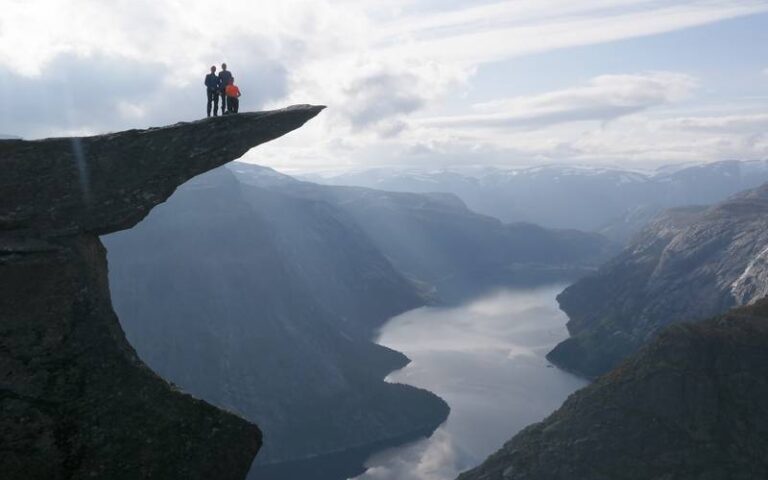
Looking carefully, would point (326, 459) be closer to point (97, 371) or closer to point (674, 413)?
point (674, 413)

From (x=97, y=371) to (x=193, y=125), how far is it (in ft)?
36.4

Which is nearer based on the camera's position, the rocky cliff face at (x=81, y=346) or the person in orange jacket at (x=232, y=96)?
the rocky cliff face at (x=81, y=346)

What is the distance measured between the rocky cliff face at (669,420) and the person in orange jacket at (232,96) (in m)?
52.3

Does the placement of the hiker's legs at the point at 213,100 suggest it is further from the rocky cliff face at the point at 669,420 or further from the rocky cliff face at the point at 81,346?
the rocky cliff face at the point at 669,420

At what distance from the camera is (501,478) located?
74500 mm

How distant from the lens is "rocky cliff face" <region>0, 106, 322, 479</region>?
71.9ft

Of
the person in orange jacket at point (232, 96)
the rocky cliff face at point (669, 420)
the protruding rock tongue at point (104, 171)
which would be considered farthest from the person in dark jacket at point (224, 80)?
the rocky cliff face at point (669, 420)

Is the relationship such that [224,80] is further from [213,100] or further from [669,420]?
[669,420]

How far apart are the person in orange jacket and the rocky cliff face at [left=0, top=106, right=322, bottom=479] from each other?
7.59 meters

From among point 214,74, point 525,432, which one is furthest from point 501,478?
point 214,74

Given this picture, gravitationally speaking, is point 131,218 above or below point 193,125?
below

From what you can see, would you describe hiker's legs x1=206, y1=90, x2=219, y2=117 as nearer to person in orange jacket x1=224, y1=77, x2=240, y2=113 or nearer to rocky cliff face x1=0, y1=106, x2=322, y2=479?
person in orange jacket x1=224, y1=77, x2=240, y2=113

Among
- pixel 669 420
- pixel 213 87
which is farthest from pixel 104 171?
pixel 669 420

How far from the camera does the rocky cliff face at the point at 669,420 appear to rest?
65.7m
